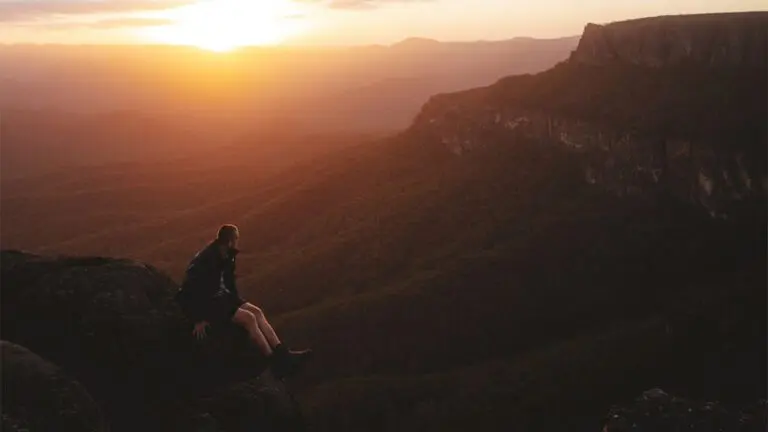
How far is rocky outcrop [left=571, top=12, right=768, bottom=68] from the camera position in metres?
87.0

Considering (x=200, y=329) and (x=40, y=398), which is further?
(x=200, y=329)

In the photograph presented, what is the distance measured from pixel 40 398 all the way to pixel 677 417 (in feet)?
50.8

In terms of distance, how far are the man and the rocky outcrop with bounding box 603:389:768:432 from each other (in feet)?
30.9

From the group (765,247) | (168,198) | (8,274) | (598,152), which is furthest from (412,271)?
(168,198)

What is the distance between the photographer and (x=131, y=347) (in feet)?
47.3

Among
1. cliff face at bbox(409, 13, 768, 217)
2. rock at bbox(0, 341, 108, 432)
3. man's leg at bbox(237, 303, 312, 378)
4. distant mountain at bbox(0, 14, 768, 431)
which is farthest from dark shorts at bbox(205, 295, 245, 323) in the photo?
cliff face at bbox(409, 13, 768, 217)

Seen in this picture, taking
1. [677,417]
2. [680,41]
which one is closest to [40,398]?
[677,417]

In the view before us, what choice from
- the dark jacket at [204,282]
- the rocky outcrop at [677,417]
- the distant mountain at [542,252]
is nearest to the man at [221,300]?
the dark jacket at [204,282]

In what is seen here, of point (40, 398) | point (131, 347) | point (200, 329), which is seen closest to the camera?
point (40, 398)

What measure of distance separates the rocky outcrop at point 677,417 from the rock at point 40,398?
13.3m

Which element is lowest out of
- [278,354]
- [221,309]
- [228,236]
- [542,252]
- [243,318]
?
[542,252]

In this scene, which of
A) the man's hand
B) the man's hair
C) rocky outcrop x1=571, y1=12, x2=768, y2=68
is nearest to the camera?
the man's hand

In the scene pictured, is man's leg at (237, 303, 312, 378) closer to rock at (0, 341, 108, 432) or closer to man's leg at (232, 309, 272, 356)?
man's leg at (232, 309, 272, 356)

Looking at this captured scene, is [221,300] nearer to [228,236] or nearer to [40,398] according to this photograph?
[228,236]
